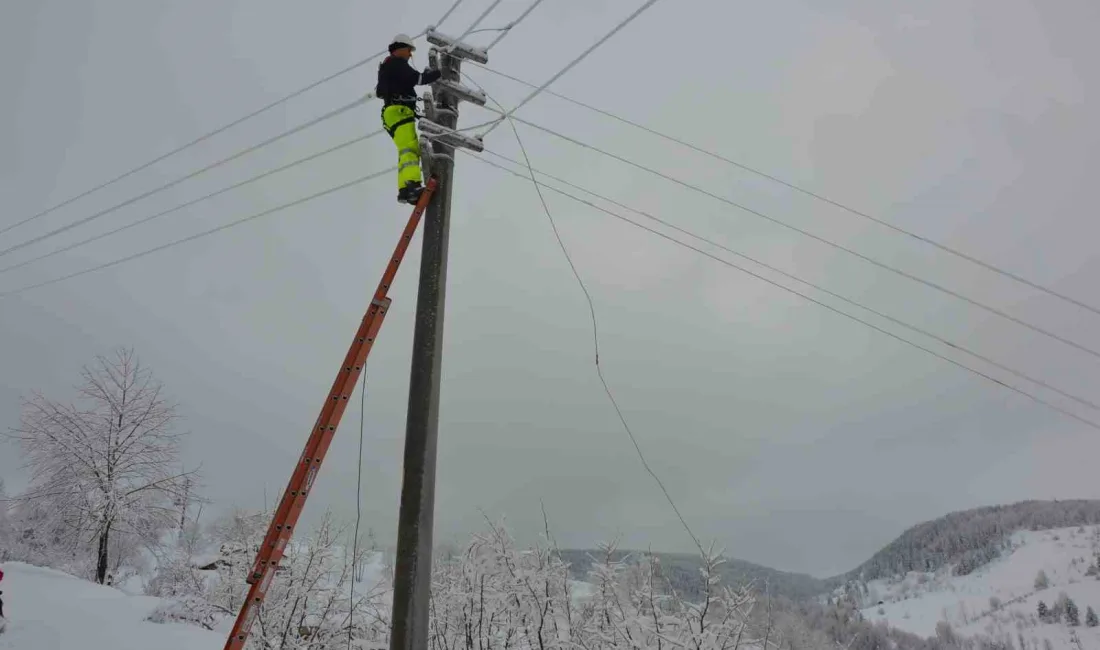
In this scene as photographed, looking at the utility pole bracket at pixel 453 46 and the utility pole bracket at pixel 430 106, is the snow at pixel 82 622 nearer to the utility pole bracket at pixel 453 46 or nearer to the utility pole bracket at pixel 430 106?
the utility pole bracket at pixel 430 106

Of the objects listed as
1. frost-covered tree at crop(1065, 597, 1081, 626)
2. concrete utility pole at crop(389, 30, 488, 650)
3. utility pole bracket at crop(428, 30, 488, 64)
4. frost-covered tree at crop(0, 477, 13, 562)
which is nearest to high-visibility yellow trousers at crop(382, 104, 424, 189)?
concrete utility pole at crop(389, 30, 488, 650)

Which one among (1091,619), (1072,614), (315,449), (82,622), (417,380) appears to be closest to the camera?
(417,380)

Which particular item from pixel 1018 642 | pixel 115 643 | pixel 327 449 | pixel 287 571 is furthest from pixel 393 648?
pixel 1018 642

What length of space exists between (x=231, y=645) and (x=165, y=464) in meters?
27.7

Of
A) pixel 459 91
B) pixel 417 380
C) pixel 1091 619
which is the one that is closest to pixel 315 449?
pixel 417 380

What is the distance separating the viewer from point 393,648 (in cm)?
429

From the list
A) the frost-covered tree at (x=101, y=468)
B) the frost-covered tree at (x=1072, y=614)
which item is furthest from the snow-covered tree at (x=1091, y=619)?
the frost-covered tree at (x=101, y=468)

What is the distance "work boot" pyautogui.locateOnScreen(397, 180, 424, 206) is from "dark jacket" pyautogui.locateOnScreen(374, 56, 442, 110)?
3.25 feet

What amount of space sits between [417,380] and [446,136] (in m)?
2.16

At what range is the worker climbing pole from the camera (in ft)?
14.4

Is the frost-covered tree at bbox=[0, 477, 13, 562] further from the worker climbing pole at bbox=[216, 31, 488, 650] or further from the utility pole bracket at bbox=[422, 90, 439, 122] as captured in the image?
the utility pole bracket at bbox=[422, 90, 439, 122]

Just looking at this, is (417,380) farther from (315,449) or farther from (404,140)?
(404,140)

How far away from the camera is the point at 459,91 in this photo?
5629mm

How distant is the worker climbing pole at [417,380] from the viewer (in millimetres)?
4398
